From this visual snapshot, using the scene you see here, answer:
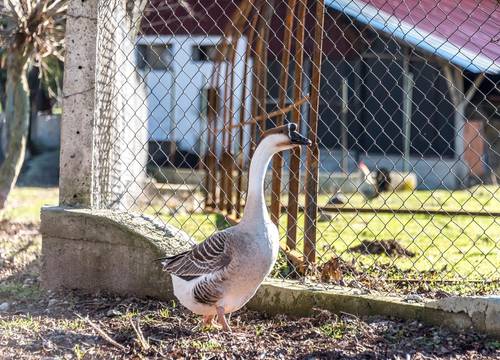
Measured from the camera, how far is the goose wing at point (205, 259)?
428 centimetres

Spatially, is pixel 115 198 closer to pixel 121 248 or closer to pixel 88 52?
pixel 121 248

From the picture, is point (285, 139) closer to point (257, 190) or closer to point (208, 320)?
point (257, 190)

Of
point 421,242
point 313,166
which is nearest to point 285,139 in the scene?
point 313,166

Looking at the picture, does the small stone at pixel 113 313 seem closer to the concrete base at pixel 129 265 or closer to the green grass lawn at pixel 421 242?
the concrete base at pixel 129 265

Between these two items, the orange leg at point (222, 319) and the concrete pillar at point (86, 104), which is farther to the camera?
the concrete pillar at point (86, 104)

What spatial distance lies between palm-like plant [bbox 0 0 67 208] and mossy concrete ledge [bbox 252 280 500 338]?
13.7ft

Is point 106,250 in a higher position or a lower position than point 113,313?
higher

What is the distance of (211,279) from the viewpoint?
168 inches

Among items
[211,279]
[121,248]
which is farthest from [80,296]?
[211,279]

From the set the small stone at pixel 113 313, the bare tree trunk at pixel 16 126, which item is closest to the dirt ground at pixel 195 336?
the small stone at pixel 113 313

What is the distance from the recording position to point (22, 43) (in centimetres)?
820

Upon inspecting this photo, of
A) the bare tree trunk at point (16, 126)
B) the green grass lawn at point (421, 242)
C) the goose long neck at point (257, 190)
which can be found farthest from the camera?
the bare tree trunk at point (16, 126)

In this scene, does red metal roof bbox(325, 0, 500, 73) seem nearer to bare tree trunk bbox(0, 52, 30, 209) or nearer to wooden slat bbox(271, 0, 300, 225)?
wooden slat bbox(271, 0, 300, 225)

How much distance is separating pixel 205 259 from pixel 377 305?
1.01 meters
